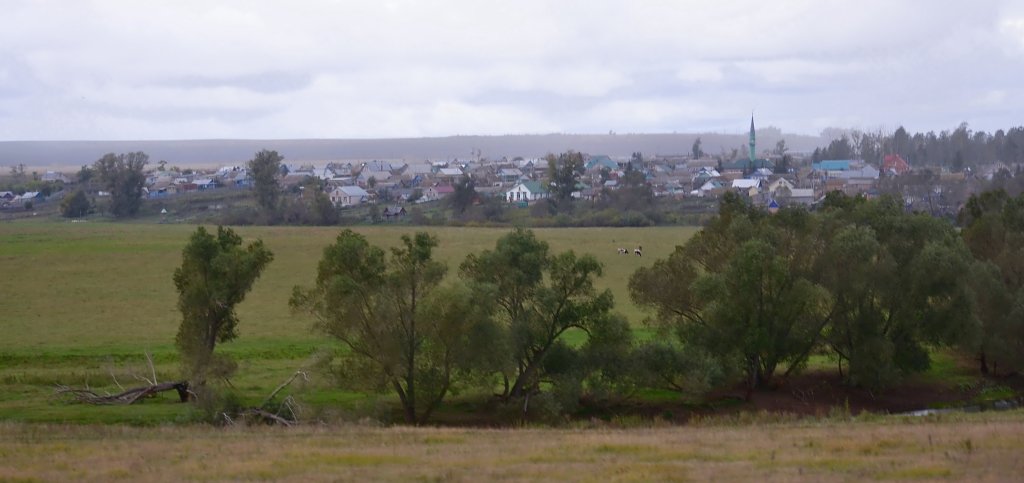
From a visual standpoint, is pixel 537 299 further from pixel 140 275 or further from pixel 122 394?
pixel 140 275

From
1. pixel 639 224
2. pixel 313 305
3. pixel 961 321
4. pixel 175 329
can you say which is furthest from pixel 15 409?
pixel 639 224

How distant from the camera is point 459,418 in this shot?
36.9 meters

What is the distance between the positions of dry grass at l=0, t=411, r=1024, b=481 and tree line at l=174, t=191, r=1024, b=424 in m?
5.98

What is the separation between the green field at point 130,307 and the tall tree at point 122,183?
4658cm

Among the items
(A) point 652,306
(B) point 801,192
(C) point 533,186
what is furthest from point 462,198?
(A) point 652,306

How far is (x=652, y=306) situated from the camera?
1794 inches

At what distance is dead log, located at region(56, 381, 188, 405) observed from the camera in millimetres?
35281

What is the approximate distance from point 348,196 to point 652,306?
125 m

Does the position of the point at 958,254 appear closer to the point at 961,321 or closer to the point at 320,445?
the point at 961,321

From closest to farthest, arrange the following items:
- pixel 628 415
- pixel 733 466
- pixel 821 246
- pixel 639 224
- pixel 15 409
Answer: pixel 733 466 < pixel 15 409 < pixel 628 415 < pixel 821 246 < pixel 639 224

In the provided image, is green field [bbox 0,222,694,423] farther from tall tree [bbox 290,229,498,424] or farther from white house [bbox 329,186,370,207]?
white house [bbox 329,186,370,207]

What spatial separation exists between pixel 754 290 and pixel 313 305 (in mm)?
16736

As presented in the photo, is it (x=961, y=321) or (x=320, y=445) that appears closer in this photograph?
(x=320, y=445)

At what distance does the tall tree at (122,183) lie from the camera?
504 ft
